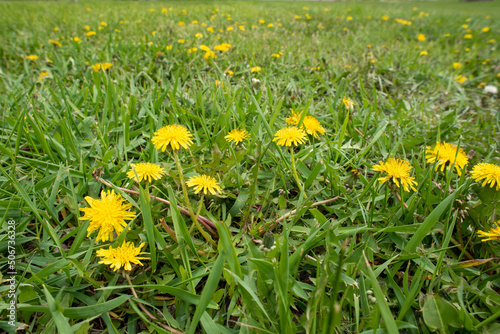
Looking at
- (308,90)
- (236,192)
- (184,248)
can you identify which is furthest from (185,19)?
(184,248)

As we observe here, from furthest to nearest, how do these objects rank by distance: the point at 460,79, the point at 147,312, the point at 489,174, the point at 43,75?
1. the point at 460,79
2. the point at 43,75
3. the point at 489,174
4. the point at 147,312

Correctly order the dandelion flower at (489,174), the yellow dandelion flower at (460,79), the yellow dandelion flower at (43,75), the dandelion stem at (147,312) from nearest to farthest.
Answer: the dandelion stem at (147,312), the dandelion flower at (489,174), the yellow dandelion flower at (43,75), the yellow dandelion flower at (460,79)

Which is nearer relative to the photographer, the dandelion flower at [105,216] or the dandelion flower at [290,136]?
the dandelion flower at [105,216]

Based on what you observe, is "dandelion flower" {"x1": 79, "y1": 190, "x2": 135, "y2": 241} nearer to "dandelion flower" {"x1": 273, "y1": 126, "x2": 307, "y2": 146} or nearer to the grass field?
the grass field

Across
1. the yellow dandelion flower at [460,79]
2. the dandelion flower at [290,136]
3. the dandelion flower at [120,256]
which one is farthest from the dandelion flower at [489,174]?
Result: the yellow dandelion flower at [460,79]

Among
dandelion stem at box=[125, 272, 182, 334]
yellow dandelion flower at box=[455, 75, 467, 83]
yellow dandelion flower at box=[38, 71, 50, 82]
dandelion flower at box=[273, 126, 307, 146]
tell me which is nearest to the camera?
dandelion stem at box=[125, 272, 182, 334]

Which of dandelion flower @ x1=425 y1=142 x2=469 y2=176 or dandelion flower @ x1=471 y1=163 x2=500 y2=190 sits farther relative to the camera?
dandelion flower @ x1=425 y1=142 x2=469 y2=176

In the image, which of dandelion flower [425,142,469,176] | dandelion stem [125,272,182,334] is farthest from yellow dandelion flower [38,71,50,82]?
dandelion flower [425,142,469,176]

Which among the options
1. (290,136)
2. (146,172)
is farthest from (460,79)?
(146,172)

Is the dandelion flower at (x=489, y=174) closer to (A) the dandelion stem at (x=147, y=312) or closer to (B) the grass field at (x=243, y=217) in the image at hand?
(B) the grass field at (x=243, y=217)

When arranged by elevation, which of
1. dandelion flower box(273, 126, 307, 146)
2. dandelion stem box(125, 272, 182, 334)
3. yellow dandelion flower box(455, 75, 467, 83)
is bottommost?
dandelion stem box(125, 272, 182, 334)

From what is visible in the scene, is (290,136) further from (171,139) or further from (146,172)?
(146,172)

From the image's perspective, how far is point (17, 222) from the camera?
119cm

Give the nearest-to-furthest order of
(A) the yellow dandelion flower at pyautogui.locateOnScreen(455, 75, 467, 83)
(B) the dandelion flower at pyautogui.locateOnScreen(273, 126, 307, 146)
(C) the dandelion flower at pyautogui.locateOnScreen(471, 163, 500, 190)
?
1. (C) the dandelion flower at pyautogui.locateOnScreen(471, 163, 500, 190)
2. (B) the dandelion flower at pyautogui.locateOnScreen(273, 126, 307, 146)
3. (A) the yellow dandelion flower at pyautogui.locateOnScreen(455, 75, 467, 83)
